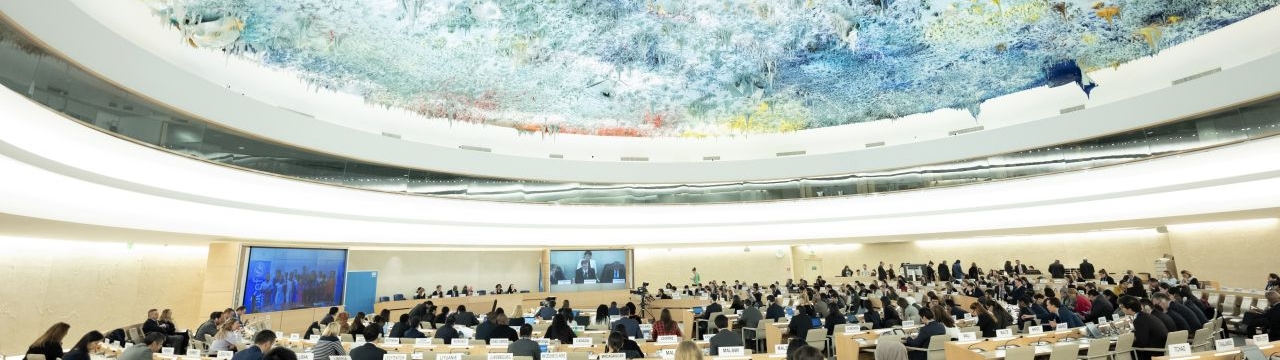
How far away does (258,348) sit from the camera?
5.62 metres

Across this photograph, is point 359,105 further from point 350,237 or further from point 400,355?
point 400,355

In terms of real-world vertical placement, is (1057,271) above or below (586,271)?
below

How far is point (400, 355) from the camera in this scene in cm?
621

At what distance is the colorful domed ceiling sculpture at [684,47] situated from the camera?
8.45 metres

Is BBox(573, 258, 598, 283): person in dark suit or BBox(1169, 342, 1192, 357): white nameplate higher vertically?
BBox(573, 258, 598, 283): person in dark suit

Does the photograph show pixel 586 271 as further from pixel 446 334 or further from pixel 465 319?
pixel 446 334

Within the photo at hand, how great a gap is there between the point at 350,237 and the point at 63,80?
7.52m

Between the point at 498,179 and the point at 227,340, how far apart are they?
313 inches

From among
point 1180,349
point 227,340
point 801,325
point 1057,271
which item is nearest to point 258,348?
point 227,340

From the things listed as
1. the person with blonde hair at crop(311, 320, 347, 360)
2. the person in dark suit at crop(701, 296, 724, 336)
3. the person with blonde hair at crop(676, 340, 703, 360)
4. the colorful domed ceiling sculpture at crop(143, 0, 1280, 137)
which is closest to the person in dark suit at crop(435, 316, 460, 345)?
the person with blonde hair at crop(311, 320, 347, 360)

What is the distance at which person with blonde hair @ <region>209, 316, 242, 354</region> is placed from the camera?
737 centimetres

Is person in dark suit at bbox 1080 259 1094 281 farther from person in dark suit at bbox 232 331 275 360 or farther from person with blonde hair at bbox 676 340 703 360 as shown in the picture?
person in dark suit at bbox 232 331 275 360

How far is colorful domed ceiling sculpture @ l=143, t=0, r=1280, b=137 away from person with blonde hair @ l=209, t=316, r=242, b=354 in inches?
174

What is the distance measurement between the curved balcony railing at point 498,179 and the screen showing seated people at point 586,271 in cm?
341
